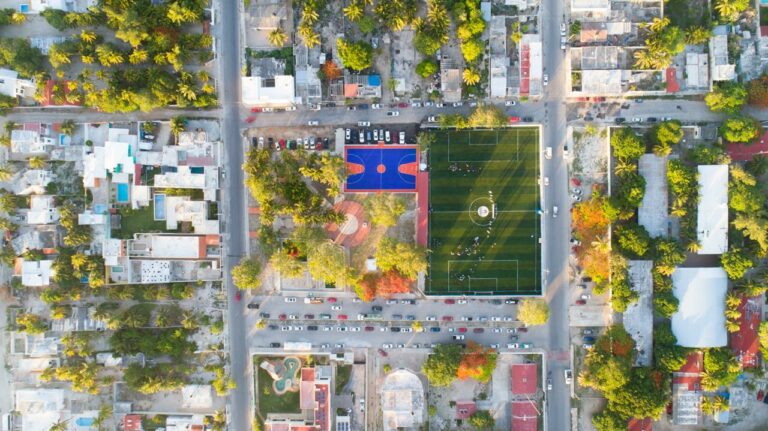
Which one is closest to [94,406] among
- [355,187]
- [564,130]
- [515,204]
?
[355,187]

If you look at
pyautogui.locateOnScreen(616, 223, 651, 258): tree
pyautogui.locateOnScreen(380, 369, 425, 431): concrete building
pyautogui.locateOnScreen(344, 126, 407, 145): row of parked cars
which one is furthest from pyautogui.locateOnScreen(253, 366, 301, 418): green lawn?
pyautogui.locateOnScreen(616, 223, 651, 258): tree

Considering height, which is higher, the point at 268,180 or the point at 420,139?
the point at 420,139

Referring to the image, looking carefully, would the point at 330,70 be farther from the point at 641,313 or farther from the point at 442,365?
the point at 641,313

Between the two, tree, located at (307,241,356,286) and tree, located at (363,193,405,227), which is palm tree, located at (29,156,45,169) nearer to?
tree, located at (307,241,356,286)

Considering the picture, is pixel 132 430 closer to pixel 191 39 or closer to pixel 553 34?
pixel 191 39

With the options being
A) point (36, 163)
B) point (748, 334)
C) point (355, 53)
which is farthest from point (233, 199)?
point (748, 334)

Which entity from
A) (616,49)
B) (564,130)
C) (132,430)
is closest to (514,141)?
(564,130)

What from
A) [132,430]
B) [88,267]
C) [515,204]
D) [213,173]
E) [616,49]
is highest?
[616,49]
